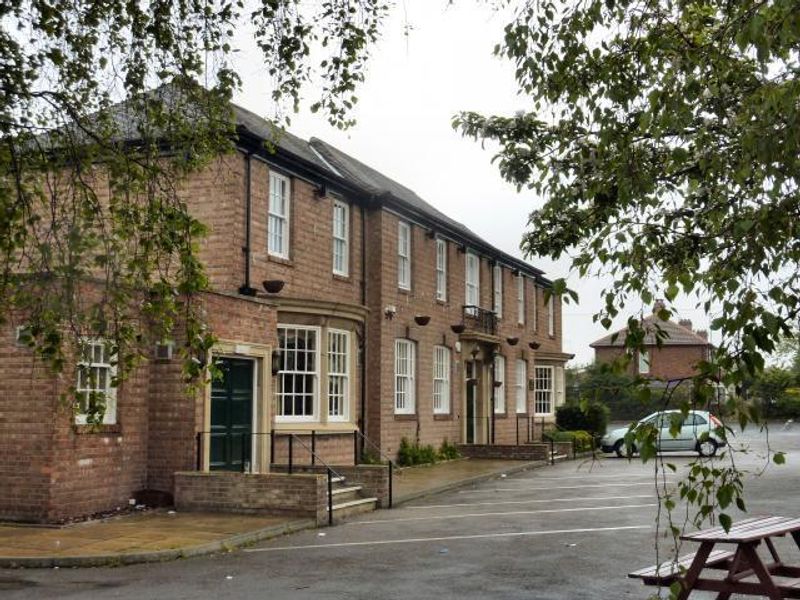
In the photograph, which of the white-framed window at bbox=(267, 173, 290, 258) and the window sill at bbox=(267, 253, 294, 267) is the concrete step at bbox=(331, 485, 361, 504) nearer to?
the window sill at bbox=(267, 253, 294, 267)

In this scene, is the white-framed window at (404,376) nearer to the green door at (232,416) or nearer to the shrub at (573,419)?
the green door at (232,416)

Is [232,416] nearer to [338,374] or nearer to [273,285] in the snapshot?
[273,285]

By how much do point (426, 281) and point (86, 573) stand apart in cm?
1657

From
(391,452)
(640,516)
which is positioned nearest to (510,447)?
(391,452)

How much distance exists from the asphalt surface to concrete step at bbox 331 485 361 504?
1.92 ft

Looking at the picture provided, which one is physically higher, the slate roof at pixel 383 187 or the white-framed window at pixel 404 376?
the slate roof at pixel 383 187

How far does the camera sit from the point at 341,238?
21.9 meters

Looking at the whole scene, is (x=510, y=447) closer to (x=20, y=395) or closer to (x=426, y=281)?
(x=426, y=281)

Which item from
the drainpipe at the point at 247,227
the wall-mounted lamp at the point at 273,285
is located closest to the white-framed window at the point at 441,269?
the wall-mounted lamp at the point at 273,285

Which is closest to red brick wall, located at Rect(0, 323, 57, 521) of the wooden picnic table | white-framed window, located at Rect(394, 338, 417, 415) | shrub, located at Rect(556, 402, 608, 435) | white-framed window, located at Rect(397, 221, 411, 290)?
the wooden picnic table

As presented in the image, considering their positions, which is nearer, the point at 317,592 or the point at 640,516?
the point at 317,592

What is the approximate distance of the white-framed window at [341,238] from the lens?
21.7 m

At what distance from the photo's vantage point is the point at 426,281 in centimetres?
2561

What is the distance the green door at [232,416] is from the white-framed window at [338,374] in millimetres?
3729
